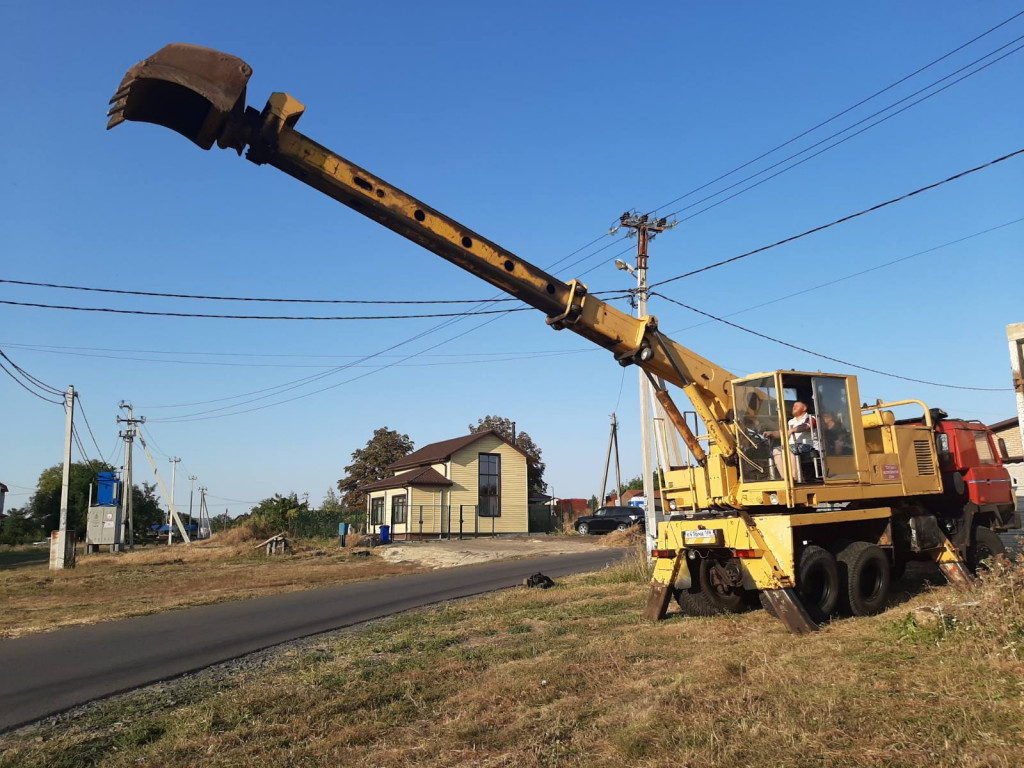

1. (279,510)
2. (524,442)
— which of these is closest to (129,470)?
(279,510)

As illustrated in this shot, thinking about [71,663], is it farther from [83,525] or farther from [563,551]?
→ [83,525]

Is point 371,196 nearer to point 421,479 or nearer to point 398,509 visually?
point 421,479

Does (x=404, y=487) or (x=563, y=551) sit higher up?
(x=404, y=487)

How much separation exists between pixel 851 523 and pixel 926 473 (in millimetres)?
1988

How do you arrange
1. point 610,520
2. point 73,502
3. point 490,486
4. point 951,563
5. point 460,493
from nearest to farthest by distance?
point 951,563, point 610,520, point 460,493, point 490,486, point 73,502

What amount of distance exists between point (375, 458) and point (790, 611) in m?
60.6

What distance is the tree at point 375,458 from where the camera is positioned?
221 ft

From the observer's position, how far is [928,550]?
36.9 ft

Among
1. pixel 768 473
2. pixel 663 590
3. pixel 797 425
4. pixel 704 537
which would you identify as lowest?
pixel 663 590

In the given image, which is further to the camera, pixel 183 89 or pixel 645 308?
pixel 645 308

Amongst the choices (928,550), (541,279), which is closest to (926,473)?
(928,550)

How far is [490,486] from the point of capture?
43.8 metres

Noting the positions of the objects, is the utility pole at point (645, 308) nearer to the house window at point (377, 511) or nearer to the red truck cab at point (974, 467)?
the red truck cab at point (974, 467)

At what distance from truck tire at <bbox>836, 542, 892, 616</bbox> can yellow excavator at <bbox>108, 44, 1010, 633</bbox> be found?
2 cm
